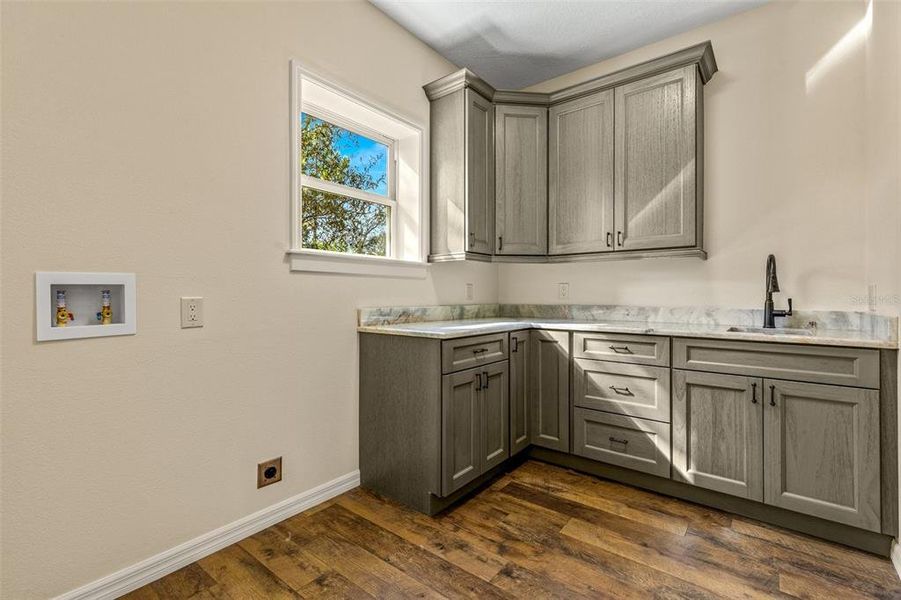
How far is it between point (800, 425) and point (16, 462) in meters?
2.89

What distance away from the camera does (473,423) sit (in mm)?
2207

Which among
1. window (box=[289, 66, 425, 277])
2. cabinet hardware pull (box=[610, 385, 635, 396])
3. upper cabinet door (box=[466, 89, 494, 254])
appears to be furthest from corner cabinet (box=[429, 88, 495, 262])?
cabinet hardware pull (box=[610, 385, 635, 396])

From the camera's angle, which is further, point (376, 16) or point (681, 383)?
point (376, 16)


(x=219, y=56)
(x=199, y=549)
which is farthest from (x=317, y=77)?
(x=199, y=549)

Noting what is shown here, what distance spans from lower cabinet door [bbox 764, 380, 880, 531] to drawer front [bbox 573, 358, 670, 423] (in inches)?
17.5

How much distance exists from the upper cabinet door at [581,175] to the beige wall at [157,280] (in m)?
1.47

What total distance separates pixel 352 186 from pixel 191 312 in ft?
4.11

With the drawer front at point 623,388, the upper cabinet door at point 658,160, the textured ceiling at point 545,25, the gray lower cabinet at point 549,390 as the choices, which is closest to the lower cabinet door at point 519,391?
the gray lower cabinet at point 549,390

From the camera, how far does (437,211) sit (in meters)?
2.81

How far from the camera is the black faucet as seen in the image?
2.23m

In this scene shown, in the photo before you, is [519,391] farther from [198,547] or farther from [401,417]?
[198,547]

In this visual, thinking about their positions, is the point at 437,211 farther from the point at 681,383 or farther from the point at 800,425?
the point at 800,425

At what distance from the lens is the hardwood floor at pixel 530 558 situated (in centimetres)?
152

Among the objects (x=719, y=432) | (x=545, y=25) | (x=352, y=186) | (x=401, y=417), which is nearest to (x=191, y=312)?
(x=401, y=417)
